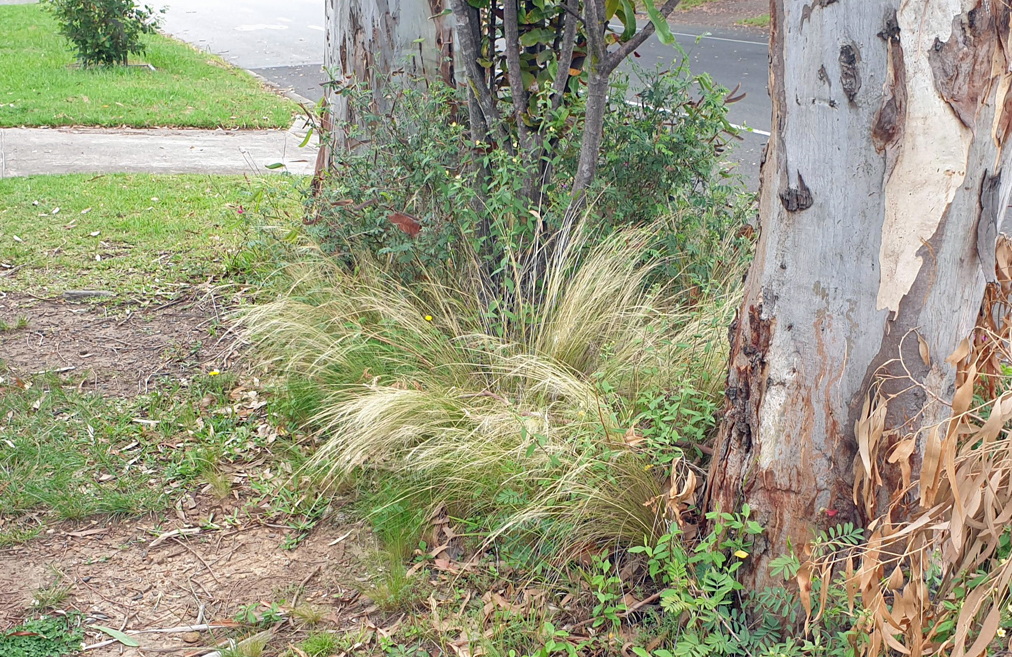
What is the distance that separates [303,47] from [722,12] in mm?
11561

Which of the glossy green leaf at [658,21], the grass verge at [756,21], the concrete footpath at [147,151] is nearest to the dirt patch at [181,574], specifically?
the glossy green leaf at [658,21]

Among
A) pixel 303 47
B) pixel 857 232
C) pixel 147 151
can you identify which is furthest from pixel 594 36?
pixel 303 47

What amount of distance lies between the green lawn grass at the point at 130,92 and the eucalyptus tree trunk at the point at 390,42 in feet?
15.7

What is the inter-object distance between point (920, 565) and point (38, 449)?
11.4ft

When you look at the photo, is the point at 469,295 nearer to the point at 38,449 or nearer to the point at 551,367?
the point at 551,367

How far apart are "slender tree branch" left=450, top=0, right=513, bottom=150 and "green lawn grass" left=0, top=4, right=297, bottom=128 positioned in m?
5.87

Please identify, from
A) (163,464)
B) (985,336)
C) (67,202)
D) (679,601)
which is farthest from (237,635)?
(67,202)

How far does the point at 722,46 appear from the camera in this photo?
17.8 m

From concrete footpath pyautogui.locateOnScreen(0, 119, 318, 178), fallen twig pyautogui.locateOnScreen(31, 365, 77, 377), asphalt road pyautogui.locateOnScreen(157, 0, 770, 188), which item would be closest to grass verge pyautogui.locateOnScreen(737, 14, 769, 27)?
asphalt road pyautogui.locateOnScreen(157, 0, 770, 188)

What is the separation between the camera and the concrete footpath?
25.6 feet

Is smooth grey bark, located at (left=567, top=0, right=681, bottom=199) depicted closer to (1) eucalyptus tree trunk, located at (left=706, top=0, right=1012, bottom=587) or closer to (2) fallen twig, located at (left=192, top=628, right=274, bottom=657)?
(1) eucalyptus tree trunk, located at (left=706, top=0, right=1012, bottom=587)

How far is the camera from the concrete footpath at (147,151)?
779cm

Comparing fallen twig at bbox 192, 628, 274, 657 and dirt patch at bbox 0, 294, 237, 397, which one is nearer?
fallen twig at bbox 192, 628, 274, 657

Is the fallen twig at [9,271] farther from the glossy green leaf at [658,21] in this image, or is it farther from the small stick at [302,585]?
the glossy green leaf at [658,21]
